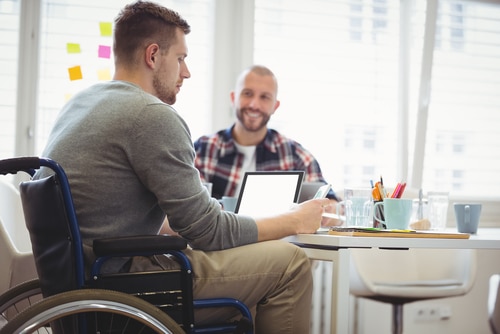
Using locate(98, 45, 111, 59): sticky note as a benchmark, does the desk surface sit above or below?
below

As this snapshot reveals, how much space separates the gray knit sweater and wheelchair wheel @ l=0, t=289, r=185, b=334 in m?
0.17

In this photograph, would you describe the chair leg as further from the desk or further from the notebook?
the desk

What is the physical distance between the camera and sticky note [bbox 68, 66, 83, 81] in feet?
10.3

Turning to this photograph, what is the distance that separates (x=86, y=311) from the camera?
1.21 metres

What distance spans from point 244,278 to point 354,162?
7.15 feet

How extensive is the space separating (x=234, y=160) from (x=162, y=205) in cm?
154

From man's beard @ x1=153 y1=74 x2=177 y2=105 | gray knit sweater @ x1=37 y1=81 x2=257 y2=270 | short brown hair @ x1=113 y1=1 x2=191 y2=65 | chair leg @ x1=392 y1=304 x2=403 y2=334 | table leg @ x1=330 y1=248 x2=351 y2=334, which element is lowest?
chair leg @ x1=392 y1=304 x2=403 y2=334

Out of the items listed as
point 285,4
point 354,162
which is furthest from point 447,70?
point 285,4

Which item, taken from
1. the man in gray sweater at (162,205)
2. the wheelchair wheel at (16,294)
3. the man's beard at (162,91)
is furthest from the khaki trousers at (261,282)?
the man's beard at (162,91)

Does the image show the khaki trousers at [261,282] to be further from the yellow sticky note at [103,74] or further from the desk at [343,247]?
the yellow sticky note at [103,74]

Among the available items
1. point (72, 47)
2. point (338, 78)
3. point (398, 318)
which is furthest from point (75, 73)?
point (398, 318)

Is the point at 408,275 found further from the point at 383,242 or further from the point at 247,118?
the point at 383,242

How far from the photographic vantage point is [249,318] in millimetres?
1441

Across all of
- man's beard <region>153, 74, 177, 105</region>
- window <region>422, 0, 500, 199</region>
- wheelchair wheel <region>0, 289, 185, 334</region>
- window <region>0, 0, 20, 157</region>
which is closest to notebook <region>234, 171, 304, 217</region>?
man's beard <region>153, 74, 177, 105</region>
